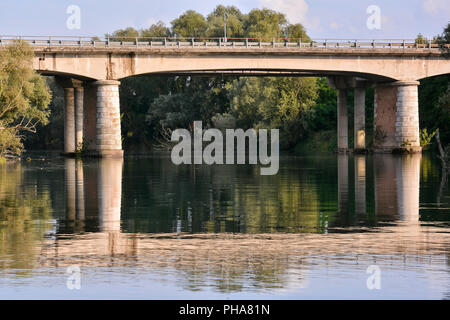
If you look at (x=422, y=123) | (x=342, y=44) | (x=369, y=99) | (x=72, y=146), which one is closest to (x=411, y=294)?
(x=342, y=44)

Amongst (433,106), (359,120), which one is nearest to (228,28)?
(359,120)

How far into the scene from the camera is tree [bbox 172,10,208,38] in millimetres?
125438

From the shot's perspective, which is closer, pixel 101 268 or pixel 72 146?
pixel 101 268

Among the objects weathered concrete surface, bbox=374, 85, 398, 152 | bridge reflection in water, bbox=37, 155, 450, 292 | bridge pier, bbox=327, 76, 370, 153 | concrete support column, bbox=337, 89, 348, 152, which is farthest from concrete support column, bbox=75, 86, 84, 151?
bridge reflection in water, bbox=37, 155, 450, 292

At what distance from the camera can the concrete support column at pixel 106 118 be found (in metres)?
77.3

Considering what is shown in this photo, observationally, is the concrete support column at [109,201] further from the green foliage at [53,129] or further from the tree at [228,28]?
the green foliage at [53,129]

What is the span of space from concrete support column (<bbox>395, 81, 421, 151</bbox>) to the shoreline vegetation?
3059 millimetres

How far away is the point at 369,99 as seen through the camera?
4498 inches

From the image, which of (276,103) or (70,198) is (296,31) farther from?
(70,198)

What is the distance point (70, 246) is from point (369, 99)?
327 ft

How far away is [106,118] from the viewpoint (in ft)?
255

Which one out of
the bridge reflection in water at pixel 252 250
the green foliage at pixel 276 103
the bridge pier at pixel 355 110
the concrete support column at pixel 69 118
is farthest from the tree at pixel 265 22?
Result: the bridge reflection in water at pixel 252 250
